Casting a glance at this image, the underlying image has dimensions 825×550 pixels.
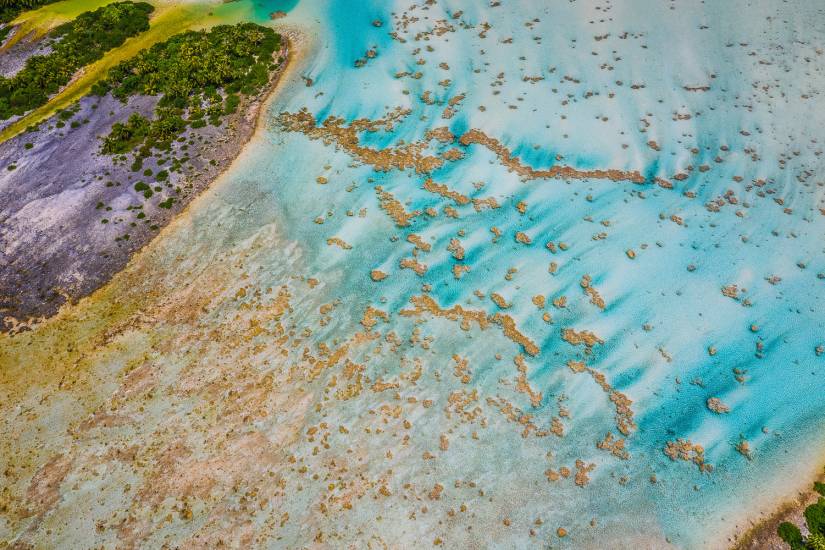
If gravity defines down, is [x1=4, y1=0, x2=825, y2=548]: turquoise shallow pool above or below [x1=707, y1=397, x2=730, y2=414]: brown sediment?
above

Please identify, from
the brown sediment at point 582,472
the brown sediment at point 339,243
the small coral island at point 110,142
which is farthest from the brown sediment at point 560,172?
the small coral island at point 110,142

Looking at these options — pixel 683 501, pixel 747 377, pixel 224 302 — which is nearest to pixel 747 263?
pixel 747 377

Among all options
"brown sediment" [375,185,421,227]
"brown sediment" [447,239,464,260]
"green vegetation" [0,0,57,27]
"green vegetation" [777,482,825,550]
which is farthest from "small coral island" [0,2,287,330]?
"green vegetation" [777,482,825,550]

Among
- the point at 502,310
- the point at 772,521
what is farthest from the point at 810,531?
the point at 502,310

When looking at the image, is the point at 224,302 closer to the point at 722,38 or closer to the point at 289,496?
the point at 289,496

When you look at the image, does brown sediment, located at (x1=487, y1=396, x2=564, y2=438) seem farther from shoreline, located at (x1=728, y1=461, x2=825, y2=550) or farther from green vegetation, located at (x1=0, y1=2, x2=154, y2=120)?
green vegetation, located at (x1=0, y1=2, x2=154, y2=120)

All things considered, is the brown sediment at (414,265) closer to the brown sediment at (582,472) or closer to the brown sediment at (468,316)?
the brown sediment at (468,316)
